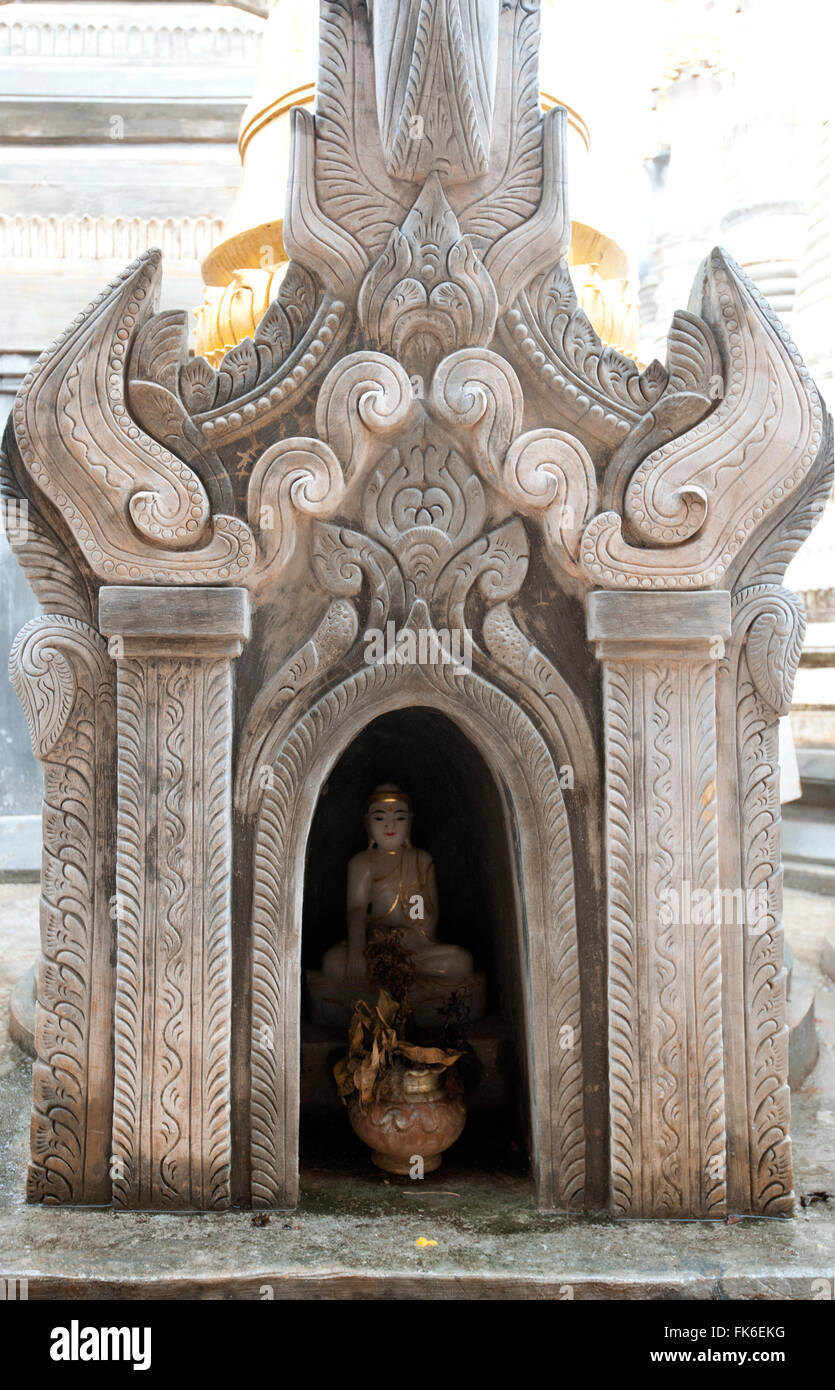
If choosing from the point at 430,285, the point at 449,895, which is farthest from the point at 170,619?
the point at 449,895

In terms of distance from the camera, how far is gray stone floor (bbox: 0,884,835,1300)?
324 cm

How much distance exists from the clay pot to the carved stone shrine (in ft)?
1.29

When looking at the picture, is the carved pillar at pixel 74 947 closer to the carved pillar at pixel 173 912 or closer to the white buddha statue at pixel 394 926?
the carved pillar at pixel 173 912

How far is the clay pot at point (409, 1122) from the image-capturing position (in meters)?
3.97

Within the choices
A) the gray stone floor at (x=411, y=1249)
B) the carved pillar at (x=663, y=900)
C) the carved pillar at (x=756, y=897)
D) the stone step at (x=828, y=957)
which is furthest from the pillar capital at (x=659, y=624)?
the stone step at (x=828, y=957)

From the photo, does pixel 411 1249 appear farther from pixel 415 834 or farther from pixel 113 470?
pixel 113 470

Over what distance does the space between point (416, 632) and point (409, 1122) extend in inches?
65.7

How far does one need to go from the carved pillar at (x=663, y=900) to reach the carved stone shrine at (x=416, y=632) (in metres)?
0.01

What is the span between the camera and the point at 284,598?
148 inches

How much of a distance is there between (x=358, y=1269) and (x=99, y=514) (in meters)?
2.35

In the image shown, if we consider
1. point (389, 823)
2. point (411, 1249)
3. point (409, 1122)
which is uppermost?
point (389, 823)

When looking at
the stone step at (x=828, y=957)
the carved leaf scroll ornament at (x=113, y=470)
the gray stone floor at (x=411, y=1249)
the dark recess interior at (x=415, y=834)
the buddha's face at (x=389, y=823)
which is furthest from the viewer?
the stone step at (x=828, y=957)

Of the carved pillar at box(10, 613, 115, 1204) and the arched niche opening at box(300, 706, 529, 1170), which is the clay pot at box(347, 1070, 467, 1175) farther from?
the carved pillar at box(10, 613, 115, 1204)

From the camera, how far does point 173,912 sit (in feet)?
11.9
